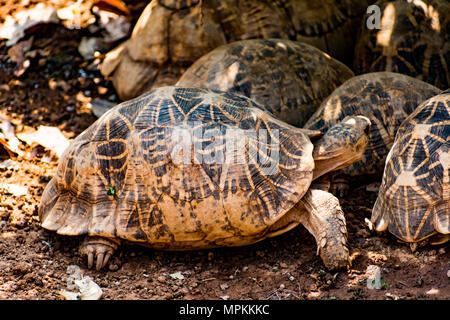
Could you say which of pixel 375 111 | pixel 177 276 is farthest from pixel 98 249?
pixel 375 111

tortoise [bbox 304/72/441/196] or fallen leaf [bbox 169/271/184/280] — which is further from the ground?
tortoise [bbox 304/72/441/196]

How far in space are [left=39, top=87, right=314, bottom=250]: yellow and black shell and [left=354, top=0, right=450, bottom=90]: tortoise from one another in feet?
6.59

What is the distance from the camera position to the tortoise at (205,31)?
20.4 feet

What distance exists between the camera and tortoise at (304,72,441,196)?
493 centimetres

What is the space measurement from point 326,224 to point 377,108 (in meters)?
1.34

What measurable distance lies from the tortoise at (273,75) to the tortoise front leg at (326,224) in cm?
119

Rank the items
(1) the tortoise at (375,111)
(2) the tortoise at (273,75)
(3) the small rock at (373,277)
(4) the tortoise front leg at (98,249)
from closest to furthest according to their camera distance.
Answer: (3) the small rock at (373,277)
(4) the tortoise front leg at (98,249)
(1) the tortoise at (375,111)
(2) the tortoise at (273,75)

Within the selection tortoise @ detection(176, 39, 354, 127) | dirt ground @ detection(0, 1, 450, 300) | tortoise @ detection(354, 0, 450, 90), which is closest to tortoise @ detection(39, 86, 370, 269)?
dirt ground @ detection(0, 1, 450, 300)

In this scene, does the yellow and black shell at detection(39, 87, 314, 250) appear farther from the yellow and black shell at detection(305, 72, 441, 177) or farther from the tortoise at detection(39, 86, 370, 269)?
the yellow and black shell at detection(305, 72, 441, 177)

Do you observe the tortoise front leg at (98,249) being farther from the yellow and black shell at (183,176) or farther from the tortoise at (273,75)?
the tortoise at (273,75)

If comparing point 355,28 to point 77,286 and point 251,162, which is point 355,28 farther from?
point 77,286

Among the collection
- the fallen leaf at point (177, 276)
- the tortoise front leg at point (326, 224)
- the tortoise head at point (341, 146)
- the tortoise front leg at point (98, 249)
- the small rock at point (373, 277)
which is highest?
the tortoise head at point (341, 146)

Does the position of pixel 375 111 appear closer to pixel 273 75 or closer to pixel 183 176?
pixel 273 75

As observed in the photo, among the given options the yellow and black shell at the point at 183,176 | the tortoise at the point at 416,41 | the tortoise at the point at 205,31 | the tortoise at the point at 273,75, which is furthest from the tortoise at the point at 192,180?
the tortoise at the point at 205,31
